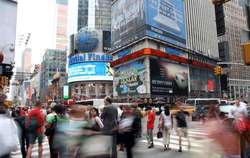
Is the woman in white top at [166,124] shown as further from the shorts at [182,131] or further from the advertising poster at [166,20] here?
the advertising poster at [166,20]

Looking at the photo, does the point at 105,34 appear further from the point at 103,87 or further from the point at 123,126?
the point at 123,126

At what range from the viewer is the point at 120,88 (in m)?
68.8

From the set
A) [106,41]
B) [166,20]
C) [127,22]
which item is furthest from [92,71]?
[166,20]

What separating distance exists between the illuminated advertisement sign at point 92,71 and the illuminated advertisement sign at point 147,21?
11945 mm

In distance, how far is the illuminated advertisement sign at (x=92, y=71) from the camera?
86000 millimetres

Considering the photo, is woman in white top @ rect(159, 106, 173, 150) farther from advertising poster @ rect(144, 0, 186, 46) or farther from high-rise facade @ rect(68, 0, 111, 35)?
high-rise facade @ rect(68, 0, 111, 35)

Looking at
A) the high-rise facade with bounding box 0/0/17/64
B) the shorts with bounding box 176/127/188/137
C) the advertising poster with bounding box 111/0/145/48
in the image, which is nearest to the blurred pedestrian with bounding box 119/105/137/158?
the shorts with bounding box 176/127/188/137

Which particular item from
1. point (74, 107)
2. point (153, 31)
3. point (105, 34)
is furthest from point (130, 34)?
point (74, 107)

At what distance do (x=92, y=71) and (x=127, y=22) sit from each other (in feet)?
78.3

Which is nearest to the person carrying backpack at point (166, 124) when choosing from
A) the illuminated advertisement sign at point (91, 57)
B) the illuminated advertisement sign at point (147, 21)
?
the illuminated advertisement sign at point (147, 21)

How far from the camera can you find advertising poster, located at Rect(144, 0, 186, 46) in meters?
62.8

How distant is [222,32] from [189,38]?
91625 mm

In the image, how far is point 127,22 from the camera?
6788cm

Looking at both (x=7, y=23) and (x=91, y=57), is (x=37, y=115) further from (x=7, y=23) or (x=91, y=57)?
(x=91, y=57)
